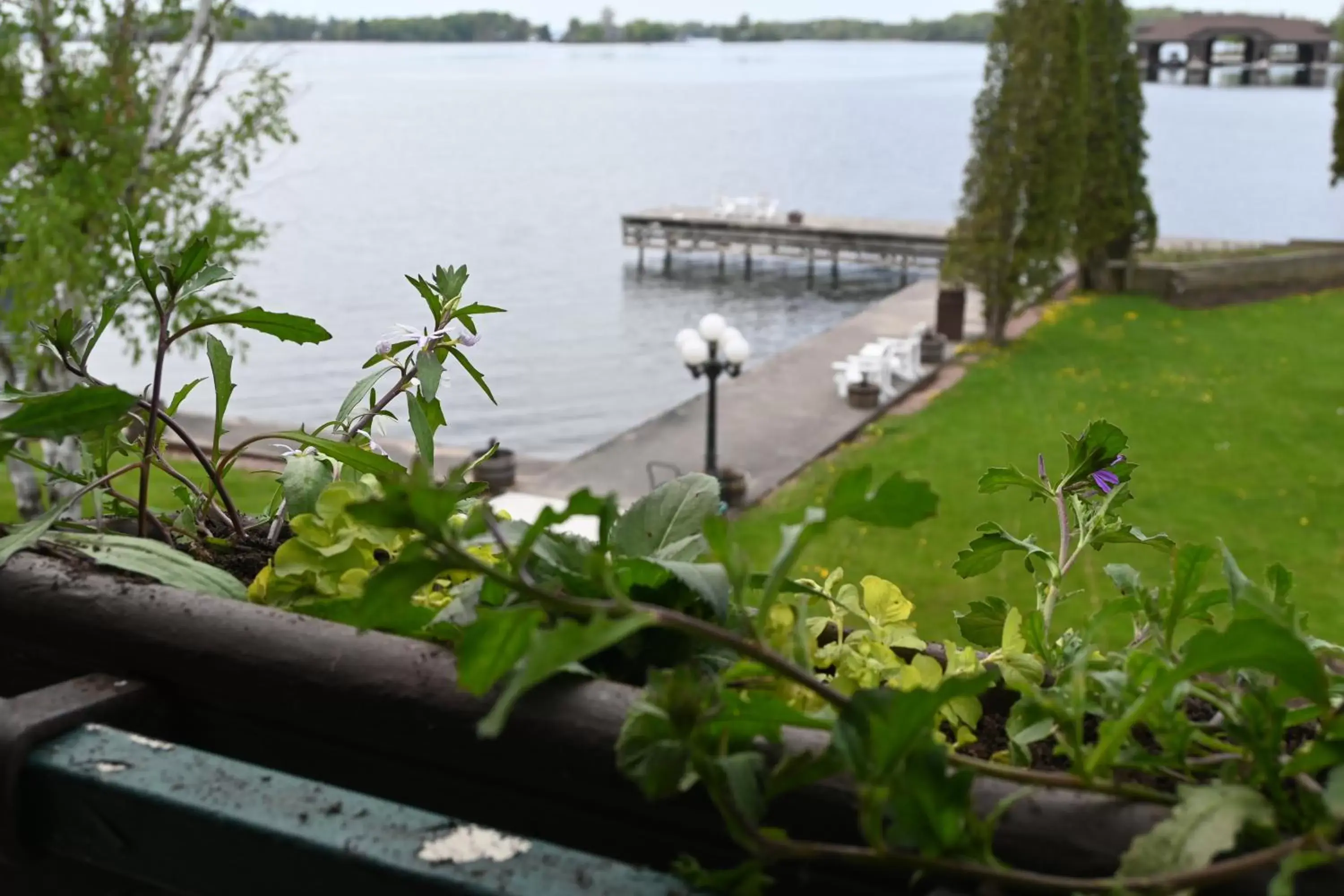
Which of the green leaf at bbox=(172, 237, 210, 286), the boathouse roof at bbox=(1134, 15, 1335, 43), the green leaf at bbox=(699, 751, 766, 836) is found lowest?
the green leaf at bbox=(699, 751, 766, 836)

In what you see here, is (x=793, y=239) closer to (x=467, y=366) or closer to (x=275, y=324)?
(x=467, y=366)

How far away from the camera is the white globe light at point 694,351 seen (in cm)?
1007

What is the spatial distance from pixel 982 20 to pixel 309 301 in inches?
3177

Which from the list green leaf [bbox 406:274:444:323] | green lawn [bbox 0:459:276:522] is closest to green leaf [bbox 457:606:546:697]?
green leaf [bbox 406:274:444:323]

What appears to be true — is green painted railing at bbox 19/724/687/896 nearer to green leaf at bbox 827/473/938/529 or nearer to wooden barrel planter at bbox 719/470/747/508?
green leaf at bbox 827/473/938/529

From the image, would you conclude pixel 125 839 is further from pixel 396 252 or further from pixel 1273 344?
pixel 396 252

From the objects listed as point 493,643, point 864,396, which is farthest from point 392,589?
point 864,396

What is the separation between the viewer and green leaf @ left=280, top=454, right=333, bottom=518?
1003mm

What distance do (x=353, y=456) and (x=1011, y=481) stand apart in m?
0.50

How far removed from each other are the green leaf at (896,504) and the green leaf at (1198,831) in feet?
0.56

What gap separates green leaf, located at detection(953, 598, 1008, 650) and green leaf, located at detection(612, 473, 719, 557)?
0.24m

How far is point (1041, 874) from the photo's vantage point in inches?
22.4

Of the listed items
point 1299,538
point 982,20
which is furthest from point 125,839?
point 982,20

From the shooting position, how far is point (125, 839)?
0.76 metres
